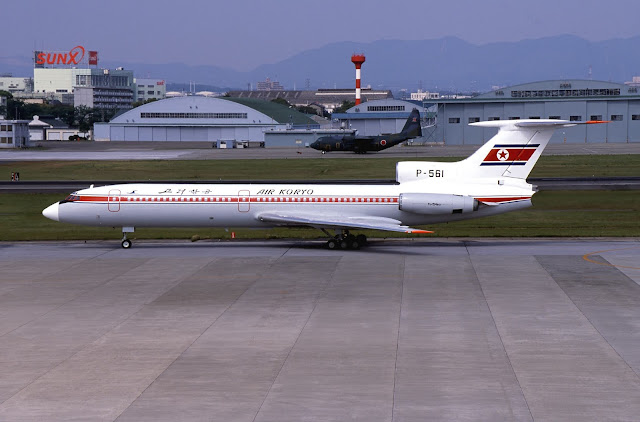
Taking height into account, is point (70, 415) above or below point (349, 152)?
below

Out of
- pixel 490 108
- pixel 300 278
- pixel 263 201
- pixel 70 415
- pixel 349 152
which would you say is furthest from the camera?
pixel 490 108

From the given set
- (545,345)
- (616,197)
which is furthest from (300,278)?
(616,197)

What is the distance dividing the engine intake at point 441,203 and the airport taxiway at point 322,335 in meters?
2.14

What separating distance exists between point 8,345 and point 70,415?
23.7 ft

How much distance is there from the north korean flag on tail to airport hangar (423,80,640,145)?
90871 millimetres

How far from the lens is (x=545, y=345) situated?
951 inches

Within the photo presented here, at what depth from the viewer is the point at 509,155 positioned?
1651 inches

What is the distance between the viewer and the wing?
41000mm

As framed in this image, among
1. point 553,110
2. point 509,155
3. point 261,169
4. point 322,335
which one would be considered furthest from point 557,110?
point 322,335

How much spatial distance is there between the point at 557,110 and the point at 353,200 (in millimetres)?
98630

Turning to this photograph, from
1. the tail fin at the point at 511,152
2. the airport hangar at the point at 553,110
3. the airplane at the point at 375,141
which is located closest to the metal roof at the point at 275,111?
the airport hangar at the point at 553,110

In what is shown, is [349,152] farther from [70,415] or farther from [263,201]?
[70,415]

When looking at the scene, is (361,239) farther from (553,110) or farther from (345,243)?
(553,110)

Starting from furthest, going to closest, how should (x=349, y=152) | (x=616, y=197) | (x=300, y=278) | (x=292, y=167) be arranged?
1. (x=349, y=152)
2. (x=292, y=167)
3. (x=616, y=197)
4. (x=300, y=278)
